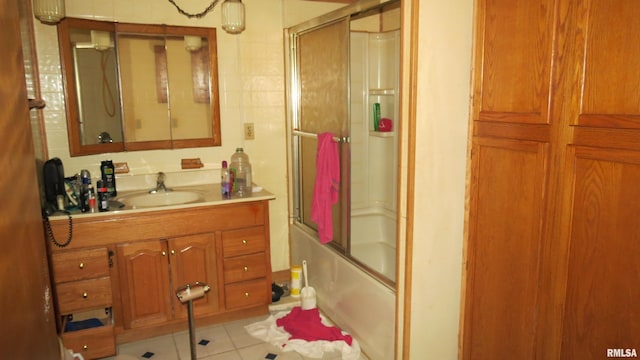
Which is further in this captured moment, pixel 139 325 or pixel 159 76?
pixel 159 76

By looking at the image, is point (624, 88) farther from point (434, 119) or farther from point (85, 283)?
point (85, 283)

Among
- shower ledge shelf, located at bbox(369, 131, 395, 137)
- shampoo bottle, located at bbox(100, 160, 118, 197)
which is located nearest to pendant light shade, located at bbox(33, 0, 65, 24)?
shampoo bottle, located at bbox(100, 160, 118, 197)

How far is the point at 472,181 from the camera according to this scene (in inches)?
79.8

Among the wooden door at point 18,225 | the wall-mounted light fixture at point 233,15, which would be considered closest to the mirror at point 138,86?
the wall-mounted light fixture at point 233,15

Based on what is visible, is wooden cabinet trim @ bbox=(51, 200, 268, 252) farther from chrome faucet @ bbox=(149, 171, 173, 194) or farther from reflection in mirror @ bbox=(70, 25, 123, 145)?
reflection in mirror @ bbox=(70, 25, 123, 145)

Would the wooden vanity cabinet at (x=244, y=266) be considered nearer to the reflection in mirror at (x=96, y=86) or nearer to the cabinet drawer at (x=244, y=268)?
the cabinet drawer at (x=244, y=268)

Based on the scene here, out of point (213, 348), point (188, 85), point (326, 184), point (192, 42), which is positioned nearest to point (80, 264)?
point (213, 348)

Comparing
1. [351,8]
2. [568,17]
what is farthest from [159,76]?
[568,17]

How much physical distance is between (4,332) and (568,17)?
1.71 metres

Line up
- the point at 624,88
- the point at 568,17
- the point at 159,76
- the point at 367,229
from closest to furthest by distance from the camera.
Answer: the point at 624,88, the point at 568,17, the point at 159,76, the point at 367,229

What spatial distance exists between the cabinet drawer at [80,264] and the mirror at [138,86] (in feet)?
2.27

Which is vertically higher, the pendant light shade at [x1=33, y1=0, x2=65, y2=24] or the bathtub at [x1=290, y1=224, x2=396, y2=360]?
the pendant light shade at [x1=33, y1=0, x2=65, y2=24]

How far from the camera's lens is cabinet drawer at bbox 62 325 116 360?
7.90 ft

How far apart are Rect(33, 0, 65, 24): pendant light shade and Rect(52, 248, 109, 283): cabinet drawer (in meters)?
1.29
